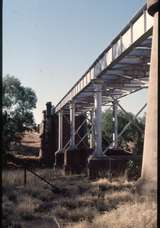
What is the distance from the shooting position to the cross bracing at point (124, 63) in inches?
Answer: 576

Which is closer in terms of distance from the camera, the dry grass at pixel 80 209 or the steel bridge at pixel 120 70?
the dry grass at pixel 80 209

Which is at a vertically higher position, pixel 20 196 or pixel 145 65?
pixel 145 65

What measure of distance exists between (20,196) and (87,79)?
10.7 m

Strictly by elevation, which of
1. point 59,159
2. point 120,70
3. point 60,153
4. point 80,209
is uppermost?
point 120,70

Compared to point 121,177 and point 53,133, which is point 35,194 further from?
point 53,133

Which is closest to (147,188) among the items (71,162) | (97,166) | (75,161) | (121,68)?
(121,68)

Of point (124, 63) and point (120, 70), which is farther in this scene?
point (120, 70)

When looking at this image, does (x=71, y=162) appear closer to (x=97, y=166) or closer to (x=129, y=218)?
(x=97, y=166)

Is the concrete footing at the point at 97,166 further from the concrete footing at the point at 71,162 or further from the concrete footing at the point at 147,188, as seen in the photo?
the concrete footing at the point at 147,188

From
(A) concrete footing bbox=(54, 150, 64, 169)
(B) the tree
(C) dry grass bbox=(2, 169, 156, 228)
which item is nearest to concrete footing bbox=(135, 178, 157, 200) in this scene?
(C) dry grass bbox=(2, 169, 156, 228)

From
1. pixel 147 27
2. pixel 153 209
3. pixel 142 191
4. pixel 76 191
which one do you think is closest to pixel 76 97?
pixel 76 191

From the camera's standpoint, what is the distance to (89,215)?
11.0 meters

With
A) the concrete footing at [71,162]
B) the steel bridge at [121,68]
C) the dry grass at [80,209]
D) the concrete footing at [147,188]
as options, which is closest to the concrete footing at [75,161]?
the concrete footing at [71,162]

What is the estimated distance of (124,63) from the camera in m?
18.6
